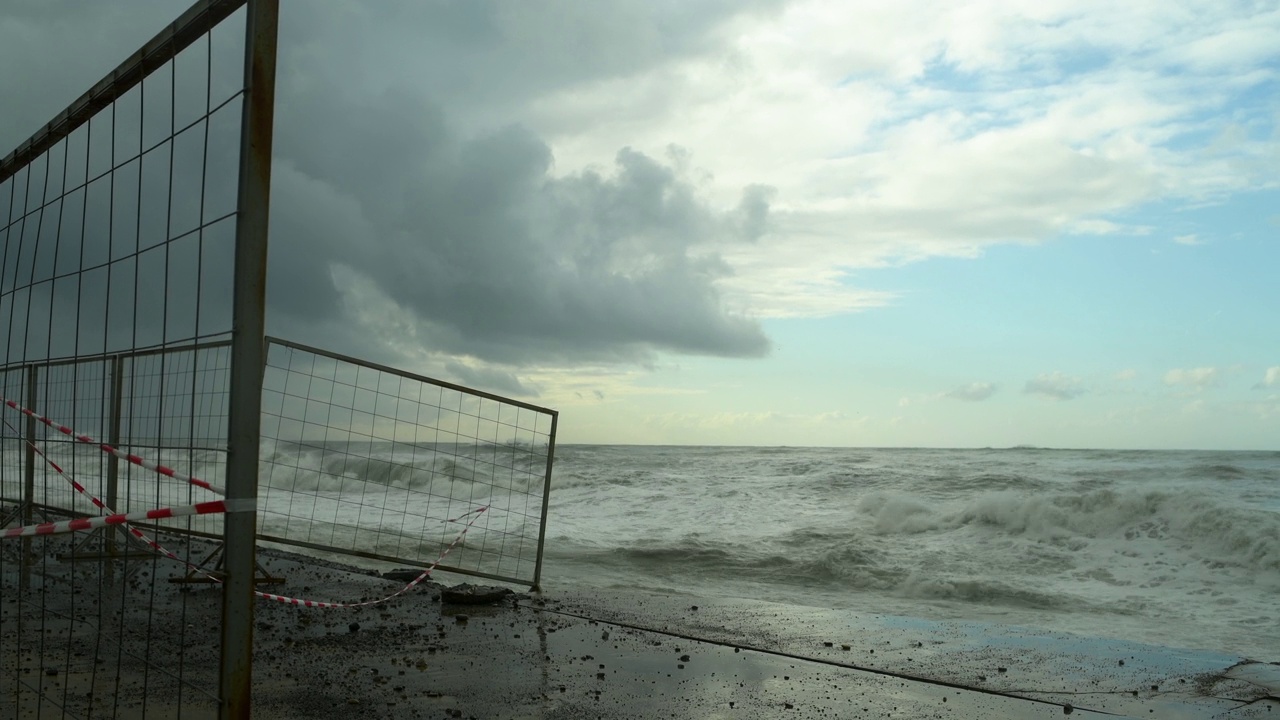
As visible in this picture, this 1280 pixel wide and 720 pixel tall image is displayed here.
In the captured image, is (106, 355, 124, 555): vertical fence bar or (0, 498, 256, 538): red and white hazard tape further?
(106, 355, 124, 555): vertical fence bar

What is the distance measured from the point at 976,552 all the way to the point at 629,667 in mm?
8555

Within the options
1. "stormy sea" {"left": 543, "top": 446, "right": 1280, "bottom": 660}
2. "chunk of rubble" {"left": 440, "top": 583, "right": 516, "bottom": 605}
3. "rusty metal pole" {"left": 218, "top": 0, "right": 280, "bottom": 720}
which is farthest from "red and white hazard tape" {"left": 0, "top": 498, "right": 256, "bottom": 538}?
"stormy sea" {"left": 543, "top": 446, "right": 1280, "bottom": 660}

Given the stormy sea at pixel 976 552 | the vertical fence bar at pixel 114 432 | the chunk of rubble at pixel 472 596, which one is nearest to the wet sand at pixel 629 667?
the chunk of rubble at pixel 472 596

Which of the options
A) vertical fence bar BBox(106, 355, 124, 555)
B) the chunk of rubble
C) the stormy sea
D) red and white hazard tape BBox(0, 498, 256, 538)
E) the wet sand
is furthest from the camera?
the stormy sea

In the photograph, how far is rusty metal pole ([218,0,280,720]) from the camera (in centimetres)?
272

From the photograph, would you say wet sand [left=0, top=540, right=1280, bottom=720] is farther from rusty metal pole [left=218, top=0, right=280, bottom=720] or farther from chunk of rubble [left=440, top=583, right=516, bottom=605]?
rusty metal pole [left=218, top=0, right=280, bottom=720]

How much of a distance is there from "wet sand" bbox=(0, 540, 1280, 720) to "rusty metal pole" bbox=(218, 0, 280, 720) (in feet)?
4.67

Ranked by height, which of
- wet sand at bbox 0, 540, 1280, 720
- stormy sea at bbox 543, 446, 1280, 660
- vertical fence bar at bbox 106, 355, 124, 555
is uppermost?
vertical fence bar at bbox 106, 355, 124, 555

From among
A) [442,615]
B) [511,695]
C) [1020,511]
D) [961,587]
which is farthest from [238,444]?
[1020,511]

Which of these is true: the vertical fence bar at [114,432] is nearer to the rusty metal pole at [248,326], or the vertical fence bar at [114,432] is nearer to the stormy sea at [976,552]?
the stormy sea at [976,552]

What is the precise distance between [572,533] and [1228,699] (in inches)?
393

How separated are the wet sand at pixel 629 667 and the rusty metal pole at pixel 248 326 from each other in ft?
4.67

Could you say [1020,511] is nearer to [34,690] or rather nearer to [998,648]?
[998,648]

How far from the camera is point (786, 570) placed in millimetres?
10734
